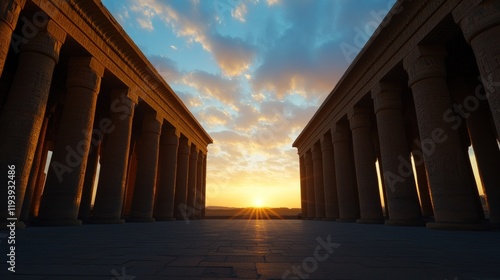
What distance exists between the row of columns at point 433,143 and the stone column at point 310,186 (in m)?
9.05

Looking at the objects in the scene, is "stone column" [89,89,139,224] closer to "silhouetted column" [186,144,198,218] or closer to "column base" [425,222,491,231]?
→ "column base" [425,222,491,231]

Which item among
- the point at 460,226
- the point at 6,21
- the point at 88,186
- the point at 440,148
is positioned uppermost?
the point at 6,21

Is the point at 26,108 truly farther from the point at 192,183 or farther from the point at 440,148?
the point at 192,183

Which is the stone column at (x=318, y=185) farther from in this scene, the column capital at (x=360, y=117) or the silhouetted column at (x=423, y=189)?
the column capital at (x=360, y=117)

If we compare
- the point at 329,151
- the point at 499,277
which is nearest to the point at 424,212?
the point at 329,151

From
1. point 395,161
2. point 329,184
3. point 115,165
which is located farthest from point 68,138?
point 329,184

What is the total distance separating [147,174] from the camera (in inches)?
676

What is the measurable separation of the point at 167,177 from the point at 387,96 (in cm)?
1575

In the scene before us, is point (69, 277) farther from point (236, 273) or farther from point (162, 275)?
point (236, 273)

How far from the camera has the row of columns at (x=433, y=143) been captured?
26.7 ft

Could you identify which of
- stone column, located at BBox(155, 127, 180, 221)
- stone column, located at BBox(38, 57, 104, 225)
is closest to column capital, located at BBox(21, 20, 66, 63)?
stone column, located at BBox(38, 57, 104, 225)

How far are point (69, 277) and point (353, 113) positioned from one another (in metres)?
16.4

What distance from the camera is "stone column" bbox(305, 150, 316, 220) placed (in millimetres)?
27562

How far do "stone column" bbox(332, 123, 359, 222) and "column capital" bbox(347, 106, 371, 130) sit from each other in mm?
2998
